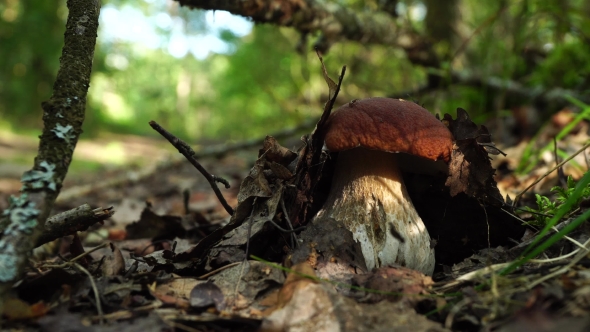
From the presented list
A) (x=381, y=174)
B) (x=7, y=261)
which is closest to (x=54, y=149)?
(x=7, y=261)

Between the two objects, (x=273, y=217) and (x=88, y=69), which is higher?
(x=88, y=69)

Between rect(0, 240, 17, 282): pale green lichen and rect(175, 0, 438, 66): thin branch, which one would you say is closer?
rect(0, 240, 17, 282): pale green lichen

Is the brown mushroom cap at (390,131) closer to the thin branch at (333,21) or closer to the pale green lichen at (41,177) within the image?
the pale green lichen at (41,177)

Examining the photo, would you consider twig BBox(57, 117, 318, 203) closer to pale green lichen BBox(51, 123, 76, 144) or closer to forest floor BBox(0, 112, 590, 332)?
forest floor BBox(0, 112, 590, 332)

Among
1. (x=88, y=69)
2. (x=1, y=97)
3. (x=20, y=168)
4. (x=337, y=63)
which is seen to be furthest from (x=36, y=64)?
(x=88, y=69)

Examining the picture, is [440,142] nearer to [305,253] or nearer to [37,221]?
[305,253]

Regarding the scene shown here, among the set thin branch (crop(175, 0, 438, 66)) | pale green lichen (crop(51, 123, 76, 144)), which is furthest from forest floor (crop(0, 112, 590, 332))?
thin branch (crop(175, 0, 438, 66))

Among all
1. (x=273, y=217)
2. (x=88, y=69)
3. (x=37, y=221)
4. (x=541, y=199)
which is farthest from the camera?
(x=541, y=199)
